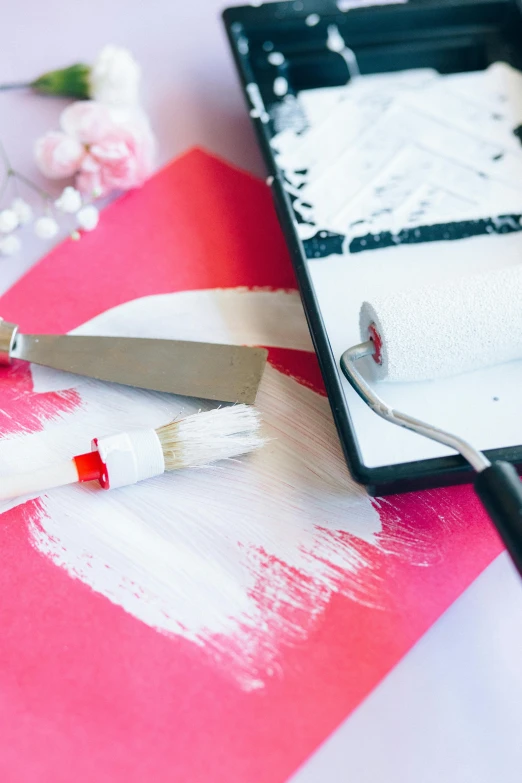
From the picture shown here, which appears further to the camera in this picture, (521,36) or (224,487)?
(521,36)

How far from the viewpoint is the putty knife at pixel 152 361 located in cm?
63

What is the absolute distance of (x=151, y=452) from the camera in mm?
566

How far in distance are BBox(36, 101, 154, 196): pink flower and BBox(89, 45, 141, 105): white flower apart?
0.16 ft

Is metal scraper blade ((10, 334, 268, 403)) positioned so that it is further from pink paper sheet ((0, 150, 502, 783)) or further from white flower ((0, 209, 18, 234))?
white flower ((0, 209, 18, 234))

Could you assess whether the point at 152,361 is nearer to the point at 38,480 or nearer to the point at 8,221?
the point at 38,480

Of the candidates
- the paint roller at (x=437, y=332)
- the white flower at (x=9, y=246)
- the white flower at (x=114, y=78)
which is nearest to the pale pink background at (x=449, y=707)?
the white flower at (x=9, y=246)

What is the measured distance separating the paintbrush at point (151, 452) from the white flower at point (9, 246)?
0.28m

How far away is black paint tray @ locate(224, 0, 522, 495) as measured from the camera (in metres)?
0.57

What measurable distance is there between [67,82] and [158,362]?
0.45 m

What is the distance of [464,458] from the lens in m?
0.53

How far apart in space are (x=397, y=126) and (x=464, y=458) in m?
0.46

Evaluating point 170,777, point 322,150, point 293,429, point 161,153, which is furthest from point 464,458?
point 161,153

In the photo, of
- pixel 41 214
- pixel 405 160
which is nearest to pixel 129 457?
pixel 41 214

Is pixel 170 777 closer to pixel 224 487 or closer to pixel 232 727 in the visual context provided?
pixel 232 727
